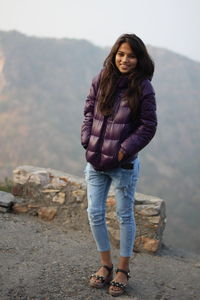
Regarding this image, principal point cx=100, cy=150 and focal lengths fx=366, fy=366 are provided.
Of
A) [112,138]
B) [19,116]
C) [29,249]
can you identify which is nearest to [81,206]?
[29,249]

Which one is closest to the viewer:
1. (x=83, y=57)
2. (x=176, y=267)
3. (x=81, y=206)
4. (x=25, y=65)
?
(x=176, y=267)

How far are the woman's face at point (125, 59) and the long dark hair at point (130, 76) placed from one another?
2 cm

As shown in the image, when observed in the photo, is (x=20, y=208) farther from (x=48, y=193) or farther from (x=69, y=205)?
(x=69, y=205)

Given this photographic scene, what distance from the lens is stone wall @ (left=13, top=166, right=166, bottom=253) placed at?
149 inches

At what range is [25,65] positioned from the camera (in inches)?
968

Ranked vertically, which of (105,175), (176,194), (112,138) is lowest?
(176,194)

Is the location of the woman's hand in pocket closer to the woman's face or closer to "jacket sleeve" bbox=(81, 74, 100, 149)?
"jacket sleeve" bbox=(81, 74, 100, 149)

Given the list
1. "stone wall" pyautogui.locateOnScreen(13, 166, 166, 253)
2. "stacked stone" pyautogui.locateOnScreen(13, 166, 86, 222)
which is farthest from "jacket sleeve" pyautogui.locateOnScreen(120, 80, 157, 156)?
"stacked stone" pyautogui.locateOnScreen(13, 166, 86, 222)

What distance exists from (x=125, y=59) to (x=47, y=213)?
8.09 ft

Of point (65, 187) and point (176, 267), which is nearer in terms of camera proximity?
point (176, 267)

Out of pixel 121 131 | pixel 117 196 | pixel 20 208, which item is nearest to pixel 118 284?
pixel 117 196

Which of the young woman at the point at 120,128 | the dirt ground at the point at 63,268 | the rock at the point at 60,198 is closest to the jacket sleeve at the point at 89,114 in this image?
the young woman at the point at 120,128

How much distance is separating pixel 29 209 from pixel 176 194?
49.6 feet

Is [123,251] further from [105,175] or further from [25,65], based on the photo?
[25,65]
